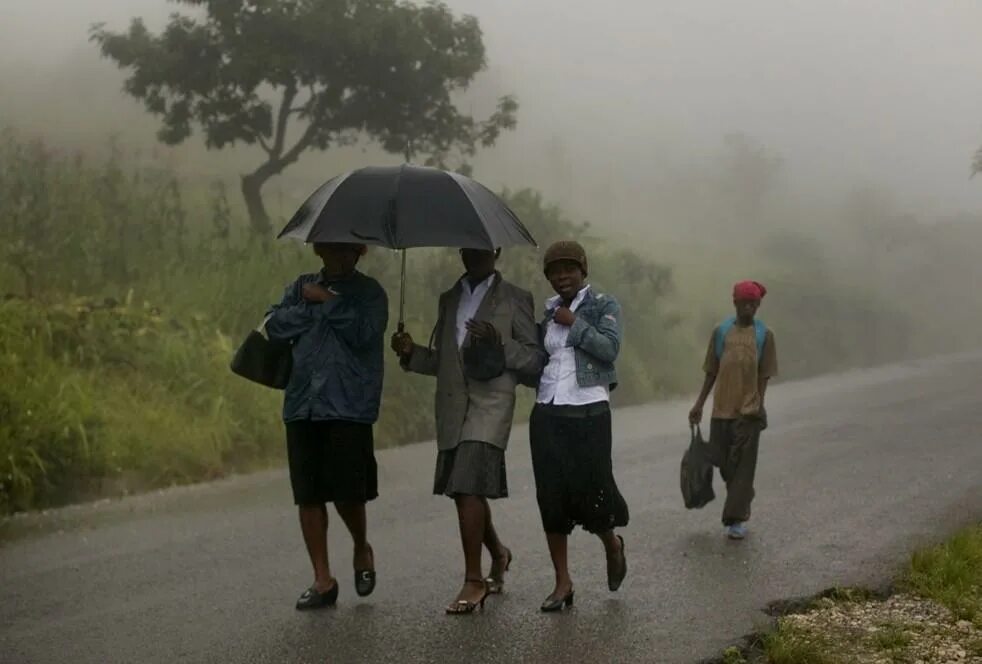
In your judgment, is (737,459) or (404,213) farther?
(737,459)

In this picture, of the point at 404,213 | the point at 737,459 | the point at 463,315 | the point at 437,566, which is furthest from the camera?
the point at 737,459

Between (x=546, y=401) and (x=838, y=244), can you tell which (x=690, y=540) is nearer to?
(x=546, y=401)

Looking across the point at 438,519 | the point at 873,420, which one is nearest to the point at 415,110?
the point at 873,420

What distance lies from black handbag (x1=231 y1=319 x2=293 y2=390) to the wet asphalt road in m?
1.10

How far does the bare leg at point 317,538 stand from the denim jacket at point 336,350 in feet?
1.50

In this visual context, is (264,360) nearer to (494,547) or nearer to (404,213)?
(404,213)

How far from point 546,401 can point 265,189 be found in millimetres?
24890

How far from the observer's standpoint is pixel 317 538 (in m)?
6.34

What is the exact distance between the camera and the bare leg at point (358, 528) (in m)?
6.43

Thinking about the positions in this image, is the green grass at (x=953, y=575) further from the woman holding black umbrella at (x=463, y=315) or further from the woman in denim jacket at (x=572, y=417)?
the woman holding black umbrella at (x=463, y=315)

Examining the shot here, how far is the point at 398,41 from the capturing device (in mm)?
19094

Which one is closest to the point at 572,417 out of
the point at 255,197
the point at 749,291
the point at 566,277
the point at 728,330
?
the point at 566,277

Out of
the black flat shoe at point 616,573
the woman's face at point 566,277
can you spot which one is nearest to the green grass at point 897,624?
the black flat shoe at point 616,573

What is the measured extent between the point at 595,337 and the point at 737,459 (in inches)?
109
